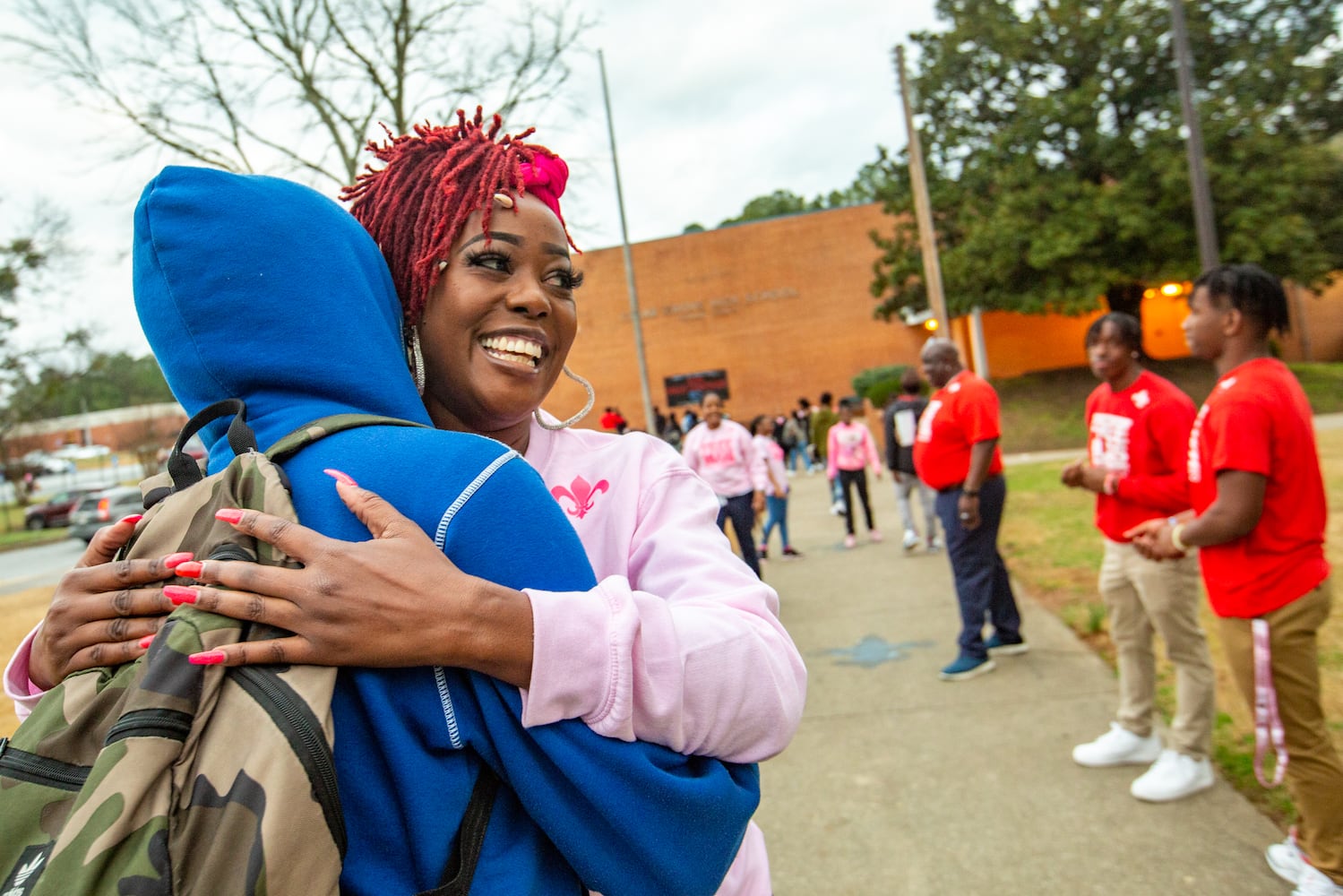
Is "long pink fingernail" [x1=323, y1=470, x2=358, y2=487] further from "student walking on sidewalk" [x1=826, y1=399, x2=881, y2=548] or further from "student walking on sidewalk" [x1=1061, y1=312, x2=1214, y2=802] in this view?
"student walking on sidewalk" [x1=826, y1=399, x2=881, y2=548]

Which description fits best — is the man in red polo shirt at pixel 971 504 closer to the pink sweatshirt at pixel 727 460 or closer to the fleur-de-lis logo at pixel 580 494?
the pink sweatshirt at pixel 727 460

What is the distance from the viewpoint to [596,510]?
1.39 meters

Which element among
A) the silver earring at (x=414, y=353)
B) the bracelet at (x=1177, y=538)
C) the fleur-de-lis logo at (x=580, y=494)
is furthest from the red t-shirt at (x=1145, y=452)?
the silver earring at (x=414, y=353)

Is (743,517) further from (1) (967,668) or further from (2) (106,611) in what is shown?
(2) (106,611)

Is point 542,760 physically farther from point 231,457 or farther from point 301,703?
point 231,457

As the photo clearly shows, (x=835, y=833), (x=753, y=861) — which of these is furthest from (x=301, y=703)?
(x=835, y=833)

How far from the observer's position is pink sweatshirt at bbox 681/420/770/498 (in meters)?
8.05

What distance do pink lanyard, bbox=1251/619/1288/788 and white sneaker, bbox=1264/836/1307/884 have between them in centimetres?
24

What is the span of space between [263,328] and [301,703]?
45 centimetres

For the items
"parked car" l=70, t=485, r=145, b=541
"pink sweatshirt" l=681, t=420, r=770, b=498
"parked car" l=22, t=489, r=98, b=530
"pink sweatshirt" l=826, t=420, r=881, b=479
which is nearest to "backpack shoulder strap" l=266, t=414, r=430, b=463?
"pink sweatshirt" l=681, t=420, r=770, b=498

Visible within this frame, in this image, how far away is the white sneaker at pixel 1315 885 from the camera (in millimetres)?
2727

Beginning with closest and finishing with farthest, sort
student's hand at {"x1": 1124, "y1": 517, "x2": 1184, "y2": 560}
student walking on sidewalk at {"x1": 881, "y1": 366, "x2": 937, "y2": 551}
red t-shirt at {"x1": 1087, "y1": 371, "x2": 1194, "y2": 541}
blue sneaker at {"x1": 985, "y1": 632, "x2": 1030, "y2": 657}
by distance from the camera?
student's hand at {"x1": 1124, "y1": 517, "x2": 1184, "y2": 560} < red t-shirt at {"x1": 1087, "y1": 371, "x2": 1194, "y2": 541} < blue sneaker at {"x1": 985, "y1": 632, "x2": 1030, "y2": 657} < student walking on sidewalk at {"x1": 881, "y1": 366, "x2": 937, "y2": 551}

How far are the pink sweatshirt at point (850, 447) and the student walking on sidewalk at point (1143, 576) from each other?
590cm

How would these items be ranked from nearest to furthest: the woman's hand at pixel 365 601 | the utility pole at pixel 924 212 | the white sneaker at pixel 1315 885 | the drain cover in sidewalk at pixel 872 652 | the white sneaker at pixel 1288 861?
the woman's hand at pixel 365 601 → the white sneaker at pixel 1315 885 → the white sneaker at pixel 1288 861 → the drain cover in sidewalk at pixel 872 652 → the utility pole at pixel 924 212
